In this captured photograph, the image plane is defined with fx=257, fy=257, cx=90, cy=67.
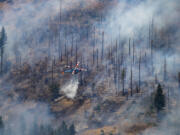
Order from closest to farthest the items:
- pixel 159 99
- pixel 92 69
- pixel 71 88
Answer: pixel 159 99, pixel 71 88, pixel 92 69

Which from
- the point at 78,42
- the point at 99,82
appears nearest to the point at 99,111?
the point at 99,82

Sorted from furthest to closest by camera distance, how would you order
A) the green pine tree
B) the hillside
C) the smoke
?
the smoke < the hillside < the green pine tree

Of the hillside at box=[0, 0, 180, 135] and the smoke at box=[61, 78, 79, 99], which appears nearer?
the hillside at box=[0, 0, 180, 135]

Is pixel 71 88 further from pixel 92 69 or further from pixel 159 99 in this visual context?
pixel 159 99

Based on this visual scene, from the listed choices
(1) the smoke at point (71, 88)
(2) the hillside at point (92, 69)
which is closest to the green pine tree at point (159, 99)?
(2) the hillside at point (92, 69)

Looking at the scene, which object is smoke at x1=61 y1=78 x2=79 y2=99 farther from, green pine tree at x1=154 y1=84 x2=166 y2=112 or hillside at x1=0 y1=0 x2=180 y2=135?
green pine tree at x1=154 y1=84 x2=166 y2=112

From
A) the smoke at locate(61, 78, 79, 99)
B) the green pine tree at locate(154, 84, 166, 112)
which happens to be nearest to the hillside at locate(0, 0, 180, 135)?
the smoke at locate(61, 78, 79, 99)

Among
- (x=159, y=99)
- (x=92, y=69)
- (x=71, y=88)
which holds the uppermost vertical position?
(x=92, y=69)

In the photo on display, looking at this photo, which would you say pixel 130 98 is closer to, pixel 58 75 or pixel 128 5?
pixel 58 75

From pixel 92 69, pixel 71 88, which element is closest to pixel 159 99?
pixel 92 69
